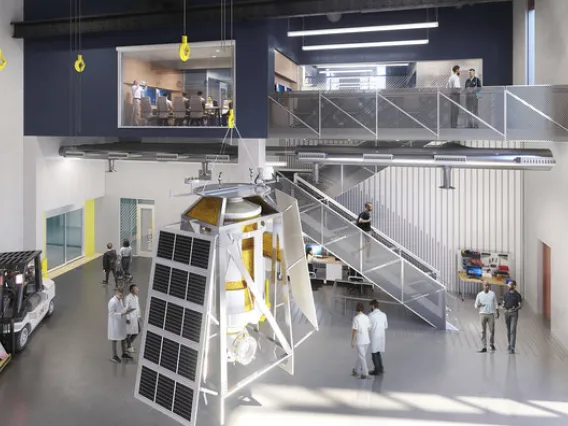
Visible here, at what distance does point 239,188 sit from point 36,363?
24.1 feet

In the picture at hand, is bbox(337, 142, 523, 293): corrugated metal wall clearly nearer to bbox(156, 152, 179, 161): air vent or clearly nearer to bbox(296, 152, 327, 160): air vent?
bbox(296, 152, 327, 160): air vent

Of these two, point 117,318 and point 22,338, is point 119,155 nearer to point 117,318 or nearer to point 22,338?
point 22,338

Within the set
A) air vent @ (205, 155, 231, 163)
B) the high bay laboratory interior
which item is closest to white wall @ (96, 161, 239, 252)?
the high bay laboratory interior

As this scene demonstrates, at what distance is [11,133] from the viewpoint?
15383 mm

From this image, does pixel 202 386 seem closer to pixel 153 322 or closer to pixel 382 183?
pixel 153 322

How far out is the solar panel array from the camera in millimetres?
4727

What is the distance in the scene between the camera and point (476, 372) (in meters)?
10.1

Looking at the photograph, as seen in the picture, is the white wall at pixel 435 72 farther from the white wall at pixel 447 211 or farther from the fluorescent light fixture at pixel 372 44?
the white wall at pixel 447 211

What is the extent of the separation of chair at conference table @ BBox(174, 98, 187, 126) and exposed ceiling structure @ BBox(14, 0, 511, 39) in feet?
6.81

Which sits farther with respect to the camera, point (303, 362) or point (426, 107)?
point (426, 107)

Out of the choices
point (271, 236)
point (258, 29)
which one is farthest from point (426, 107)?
point (271, 236)

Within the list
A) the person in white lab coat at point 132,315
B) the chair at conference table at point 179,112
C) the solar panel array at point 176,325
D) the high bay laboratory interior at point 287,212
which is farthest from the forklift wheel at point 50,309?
the solar panel array at point 176,325

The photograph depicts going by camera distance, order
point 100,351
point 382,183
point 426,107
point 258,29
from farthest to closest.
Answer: point 382,183
point 258,29
point 426,107
point 100,351

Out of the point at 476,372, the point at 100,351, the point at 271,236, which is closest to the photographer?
the point at 271,236
